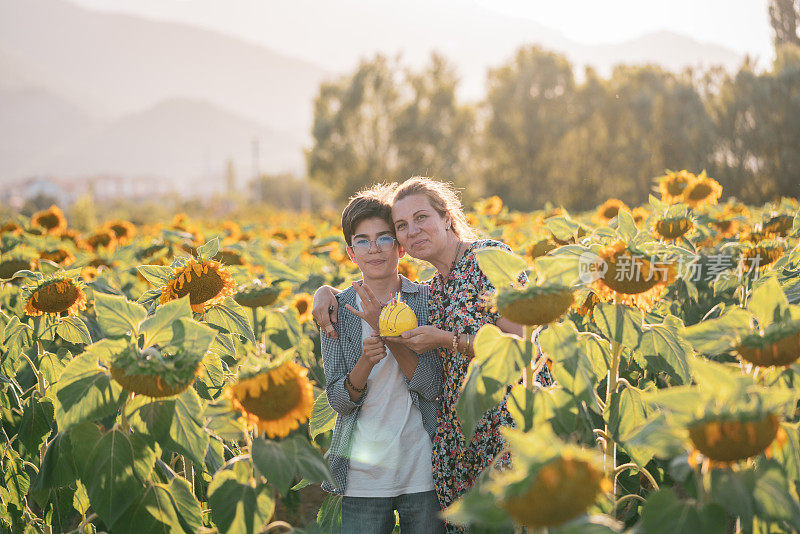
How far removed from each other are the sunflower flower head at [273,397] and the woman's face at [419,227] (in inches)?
41.7

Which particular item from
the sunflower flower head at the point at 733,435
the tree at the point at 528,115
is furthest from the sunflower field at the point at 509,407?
the tree at the point at 528,115

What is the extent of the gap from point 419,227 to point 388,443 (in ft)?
2.49

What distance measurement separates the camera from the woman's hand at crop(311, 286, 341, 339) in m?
2.42

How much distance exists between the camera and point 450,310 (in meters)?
2.35

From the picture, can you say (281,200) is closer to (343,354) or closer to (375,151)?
(375,151)

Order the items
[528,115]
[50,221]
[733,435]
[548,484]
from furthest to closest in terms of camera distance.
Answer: [528,115]
[50,221]
[733,435]
[548,484]

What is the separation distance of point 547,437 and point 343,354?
146 cm

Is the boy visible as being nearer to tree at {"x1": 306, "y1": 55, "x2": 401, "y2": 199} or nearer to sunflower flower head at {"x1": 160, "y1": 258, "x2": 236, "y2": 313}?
sunflower flower head at {"x1": 160, "y1": 258, "x2": 236, "y2": 313}

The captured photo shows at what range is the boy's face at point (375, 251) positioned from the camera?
8.13 ft

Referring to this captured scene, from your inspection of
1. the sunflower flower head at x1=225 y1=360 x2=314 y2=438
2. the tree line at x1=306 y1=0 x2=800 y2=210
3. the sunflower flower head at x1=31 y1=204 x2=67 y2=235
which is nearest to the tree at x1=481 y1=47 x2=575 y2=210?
the tree line at x1=306 y1=0 x2=800 y2=210

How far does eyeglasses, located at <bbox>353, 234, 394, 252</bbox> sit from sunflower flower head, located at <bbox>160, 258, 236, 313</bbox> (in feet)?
1.58

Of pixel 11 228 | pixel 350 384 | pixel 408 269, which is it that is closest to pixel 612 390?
pixel 350 384

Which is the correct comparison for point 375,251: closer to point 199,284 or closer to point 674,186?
point 199,284

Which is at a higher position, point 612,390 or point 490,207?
point 612,390
